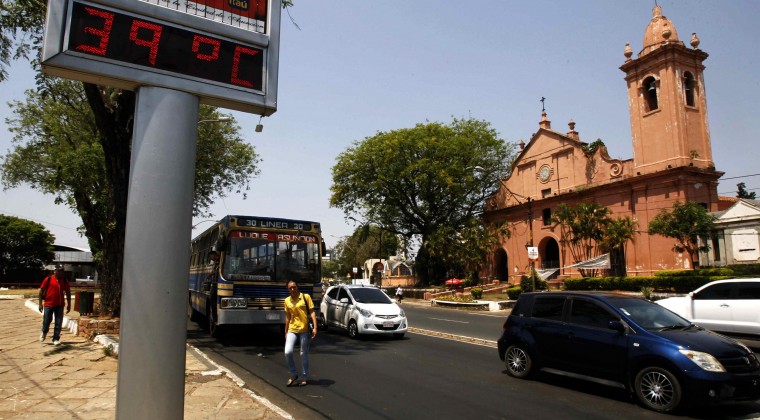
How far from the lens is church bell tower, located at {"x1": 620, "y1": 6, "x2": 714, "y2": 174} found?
34.1 meters

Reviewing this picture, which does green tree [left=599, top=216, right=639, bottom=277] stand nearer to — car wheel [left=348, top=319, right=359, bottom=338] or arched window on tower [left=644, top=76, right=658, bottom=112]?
arched window on tower [left=644, top=76, right=658, bottom=112]

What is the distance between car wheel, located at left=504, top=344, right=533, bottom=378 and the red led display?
6.66 m

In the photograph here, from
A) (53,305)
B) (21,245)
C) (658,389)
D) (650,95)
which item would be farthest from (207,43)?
(21,245)

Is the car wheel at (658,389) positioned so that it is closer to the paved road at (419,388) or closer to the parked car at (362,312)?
the paved road at (419,388)

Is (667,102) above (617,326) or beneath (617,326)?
above

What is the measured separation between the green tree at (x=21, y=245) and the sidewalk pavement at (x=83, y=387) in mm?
57639

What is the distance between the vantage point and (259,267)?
13.2 meters

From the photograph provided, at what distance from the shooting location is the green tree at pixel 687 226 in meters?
29.6

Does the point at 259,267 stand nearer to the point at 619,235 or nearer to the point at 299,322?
the point at 299,322

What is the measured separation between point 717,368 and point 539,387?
267 centimetres

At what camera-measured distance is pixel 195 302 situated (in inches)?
712

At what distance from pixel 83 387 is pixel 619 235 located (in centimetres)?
3386

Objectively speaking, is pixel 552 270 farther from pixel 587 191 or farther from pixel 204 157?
pixel 204 157

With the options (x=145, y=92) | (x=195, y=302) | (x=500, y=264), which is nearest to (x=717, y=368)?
(x=145, y=92)
